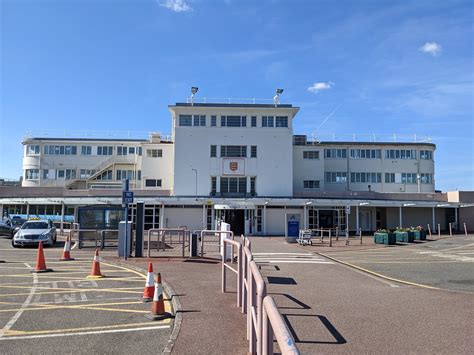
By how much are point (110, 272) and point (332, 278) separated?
6608 millimetres

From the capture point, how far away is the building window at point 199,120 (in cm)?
4138

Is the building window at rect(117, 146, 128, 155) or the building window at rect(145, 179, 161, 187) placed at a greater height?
the building window at rect(117, 146, 128, 155)

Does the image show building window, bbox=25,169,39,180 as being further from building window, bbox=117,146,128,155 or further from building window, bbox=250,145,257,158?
building window, bbox=250,145,257,158

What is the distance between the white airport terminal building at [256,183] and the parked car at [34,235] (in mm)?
12627

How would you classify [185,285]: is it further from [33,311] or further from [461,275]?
[461,275]

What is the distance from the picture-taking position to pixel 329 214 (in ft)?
132

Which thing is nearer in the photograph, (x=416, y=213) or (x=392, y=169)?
(x=416, y=213)

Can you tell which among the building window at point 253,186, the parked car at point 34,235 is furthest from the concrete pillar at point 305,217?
the parked car at point 34,235

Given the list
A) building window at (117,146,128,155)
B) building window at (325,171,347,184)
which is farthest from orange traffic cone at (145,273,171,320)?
building window at (117,146,128,155)

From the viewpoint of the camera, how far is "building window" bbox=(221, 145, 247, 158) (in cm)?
4119

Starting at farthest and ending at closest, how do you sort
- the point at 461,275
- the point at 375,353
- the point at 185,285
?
the point at 461,275 < the point at 185,285 < the point at 375,353

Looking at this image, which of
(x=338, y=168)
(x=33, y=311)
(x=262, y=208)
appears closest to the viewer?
(x=33, y=311)

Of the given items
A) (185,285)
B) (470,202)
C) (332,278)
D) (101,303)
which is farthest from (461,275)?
(470,202)

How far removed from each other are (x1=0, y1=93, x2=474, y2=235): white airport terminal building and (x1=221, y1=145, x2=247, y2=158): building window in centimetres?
9
